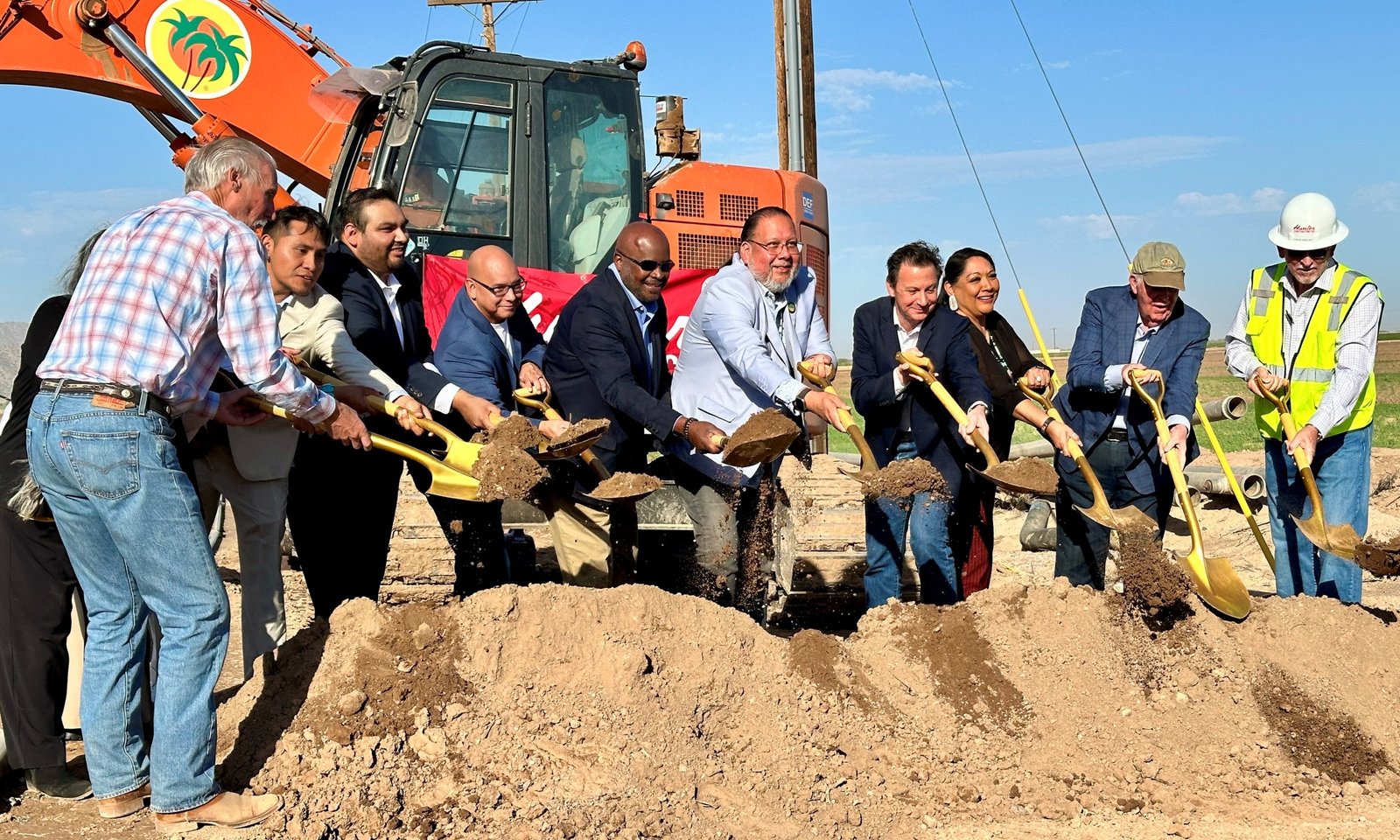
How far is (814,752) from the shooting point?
4180 millimetres

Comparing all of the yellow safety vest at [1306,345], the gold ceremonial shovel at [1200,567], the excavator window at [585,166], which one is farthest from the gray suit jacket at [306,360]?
the yellow safety vest at [1306,345]

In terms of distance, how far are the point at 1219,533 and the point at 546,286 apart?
17.8ft

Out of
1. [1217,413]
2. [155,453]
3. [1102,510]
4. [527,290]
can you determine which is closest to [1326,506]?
[1102,510]

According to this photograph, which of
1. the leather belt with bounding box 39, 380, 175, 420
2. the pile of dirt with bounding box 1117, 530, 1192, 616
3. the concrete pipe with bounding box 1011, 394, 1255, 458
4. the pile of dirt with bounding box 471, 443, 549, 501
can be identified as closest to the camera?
the leather belt with bounding box 39, 380, 175, 420

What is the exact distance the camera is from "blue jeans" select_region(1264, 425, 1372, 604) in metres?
5.39

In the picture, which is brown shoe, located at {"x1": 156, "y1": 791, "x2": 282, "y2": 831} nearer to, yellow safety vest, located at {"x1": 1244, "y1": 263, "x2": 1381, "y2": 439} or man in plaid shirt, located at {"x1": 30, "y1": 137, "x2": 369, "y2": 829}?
man in plaid shirt, located at {"x1": 30, "y1": 137, "x2": 369, "y2": 829}

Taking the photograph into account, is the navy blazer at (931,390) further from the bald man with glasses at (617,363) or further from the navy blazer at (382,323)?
the navy blazer at (382,323)

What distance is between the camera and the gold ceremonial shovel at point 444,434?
185 inches

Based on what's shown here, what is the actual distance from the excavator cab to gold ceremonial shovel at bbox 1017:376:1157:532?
342 centimetres

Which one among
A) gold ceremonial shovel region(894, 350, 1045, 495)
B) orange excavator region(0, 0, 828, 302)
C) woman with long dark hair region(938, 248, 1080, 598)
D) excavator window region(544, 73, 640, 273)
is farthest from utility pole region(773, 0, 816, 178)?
gold ceremonial shovel region(894, 350, 1045, 495)

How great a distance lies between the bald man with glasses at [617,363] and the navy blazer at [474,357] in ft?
0.76

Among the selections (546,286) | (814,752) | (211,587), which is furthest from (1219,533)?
(211,587)

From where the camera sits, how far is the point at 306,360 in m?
4.72

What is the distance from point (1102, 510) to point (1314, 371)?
3.89ft
